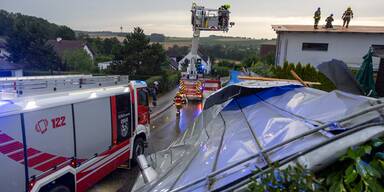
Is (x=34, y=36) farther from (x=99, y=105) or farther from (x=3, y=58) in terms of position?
(x=99, y=105)

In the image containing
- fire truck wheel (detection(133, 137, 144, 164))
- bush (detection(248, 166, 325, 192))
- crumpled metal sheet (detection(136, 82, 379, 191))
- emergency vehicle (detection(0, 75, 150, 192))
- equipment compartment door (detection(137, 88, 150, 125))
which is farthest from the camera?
equipment compartment door (detection(137, 88, 150, 125))

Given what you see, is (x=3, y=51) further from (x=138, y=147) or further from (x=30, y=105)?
(x=30, y=105)

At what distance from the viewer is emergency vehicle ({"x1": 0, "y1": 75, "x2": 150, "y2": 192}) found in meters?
5.32

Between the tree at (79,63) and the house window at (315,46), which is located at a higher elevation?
the house window at (315,46)

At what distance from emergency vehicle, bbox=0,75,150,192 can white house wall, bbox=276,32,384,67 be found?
20.9 meters

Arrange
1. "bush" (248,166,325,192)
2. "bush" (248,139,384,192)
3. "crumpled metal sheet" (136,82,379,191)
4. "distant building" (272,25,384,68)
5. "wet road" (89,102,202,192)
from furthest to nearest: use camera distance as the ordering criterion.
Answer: "distant building" (272,25,384,68), "wet road" (89,102,202,192), "crumpled metal sheet" (136,82,379,191), "bush" (248,166,325,192), "bush" (248,139,384,192)

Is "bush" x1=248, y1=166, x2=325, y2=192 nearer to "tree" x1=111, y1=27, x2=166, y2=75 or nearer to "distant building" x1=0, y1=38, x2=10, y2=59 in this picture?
"tree" x1=111, y1=27, x2=166, y2=75

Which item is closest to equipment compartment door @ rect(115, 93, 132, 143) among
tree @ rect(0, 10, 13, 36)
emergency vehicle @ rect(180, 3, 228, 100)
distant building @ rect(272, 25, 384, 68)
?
emergency vehicle @ rect(180, 3, 228, 100)

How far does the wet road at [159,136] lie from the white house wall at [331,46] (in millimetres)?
11065

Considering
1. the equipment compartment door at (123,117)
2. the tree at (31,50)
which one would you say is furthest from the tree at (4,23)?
the equipment compartment door at (123,117)

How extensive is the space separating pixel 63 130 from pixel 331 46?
25.0m

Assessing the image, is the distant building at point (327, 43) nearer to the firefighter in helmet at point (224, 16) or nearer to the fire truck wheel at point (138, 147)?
the firefighter in helmet at point (224, 16)

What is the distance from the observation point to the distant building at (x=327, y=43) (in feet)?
84.0

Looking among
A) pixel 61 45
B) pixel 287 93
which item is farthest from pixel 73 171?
pixel 61 45
